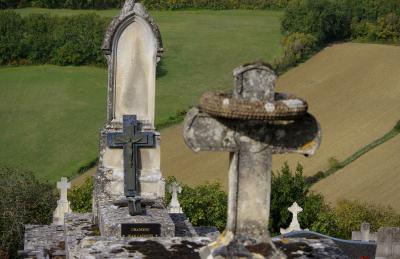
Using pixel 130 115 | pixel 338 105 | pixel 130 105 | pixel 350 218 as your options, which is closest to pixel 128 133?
pixel 130 115

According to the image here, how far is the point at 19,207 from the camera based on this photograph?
27641 millimetres

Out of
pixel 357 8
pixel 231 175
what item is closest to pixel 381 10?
pixel 357 8

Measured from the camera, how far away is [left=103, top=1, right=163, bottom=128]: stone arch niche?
19.2 metres

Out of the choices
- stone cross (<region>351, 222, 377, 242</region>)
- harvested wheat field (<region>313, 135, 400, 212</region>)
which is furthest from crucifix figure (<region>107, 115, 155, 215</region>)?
harvested wheat field (<region>313, 135, 400, 212</region>)

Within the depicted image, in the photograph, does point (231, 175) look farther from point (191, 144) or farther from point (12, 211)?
point (12, 211)

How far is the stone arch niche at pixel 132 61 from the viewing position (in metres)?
19.2

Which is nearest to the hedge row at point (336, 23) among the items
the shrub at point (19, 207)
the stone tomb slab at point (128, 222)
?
the shrub at point (19, 207)

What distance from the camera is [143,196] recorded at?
64.2 feet

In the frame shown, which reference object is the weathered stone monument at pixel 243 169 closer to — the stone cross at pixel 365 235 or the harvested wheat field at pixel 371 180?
the stone cross at pixel 365 235

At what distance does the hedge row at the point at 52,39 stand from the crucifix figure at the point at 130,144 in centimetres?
4262

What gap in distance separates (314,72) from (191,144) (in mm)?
50475

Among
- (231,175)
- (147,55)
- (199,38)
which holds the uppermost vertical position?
(199,38)

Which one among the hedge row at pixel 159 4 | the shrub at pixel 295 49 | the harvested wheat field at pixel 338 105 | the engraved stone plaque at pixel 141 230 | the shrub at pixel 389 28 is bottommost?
the engraved stone plaque at pixel 141 230

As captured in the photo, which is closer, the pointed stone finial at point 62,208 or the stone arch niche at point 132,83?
the stone arch niche at point 132,83
